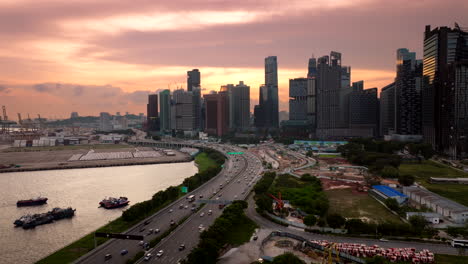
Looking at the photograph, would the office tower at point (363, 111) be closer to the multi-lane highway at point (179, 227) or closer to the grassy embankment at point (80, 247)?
the multi-lane highway at point (179, 227)

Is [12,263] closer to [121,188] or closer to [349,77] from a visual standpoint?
[121,188]

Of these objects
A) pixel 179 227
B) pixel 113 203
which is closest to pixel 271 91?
pixel 113 203

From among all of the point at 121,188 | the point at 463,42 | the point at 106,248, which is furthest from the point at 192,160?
the point at 463,42

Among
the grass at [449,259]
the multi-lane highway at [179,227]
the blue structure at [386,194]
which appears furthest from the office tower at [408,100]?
the grass at [449,259]

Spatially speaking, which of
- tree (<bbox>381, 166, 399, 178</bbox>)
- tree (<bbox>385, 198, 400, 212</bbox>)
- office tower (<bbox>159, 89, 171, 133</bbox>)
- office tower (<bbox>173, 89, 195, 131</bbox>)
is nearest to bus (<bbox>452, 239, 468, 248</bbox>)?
tree (<bbox>385, 198, 400, 212</bbox>)

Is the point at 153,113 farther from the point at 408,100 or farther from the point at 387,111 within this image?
A: the point at 408,100

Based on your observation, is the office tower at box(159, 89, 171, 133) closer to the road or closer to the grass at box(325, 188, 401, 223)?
the road
